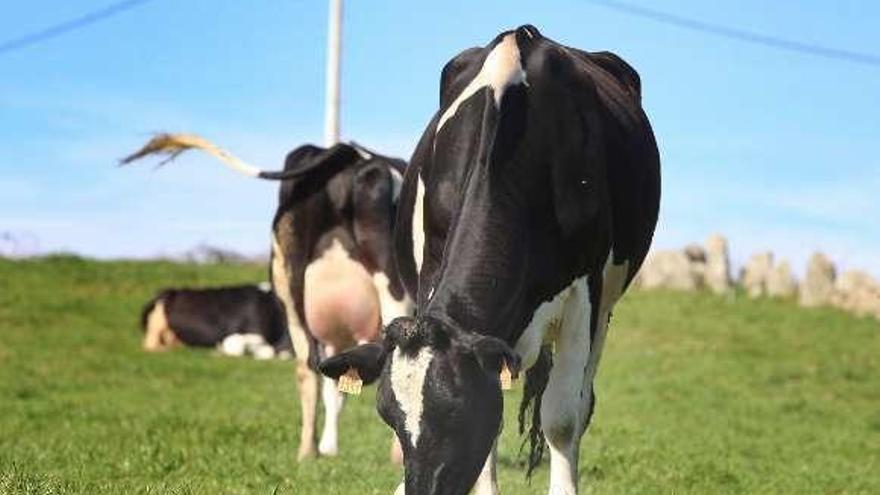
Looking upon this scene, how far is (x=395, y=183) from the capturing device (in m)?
12.4

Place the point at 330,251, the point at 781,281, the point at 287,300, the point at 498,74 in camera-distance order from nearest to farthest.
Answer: the point at 498,74, the point at 330,251, the point at 287,300, the point at 781,281

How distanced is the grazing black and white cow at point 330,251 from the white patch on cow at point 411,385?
603cm

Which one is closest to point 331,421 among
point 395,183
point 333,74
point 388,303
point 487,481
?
point 388,303

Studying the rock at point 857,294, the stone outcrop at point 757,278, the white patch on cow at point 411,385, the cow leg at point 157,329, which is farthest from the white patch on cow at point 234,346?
the white patch on cow at point 411,385

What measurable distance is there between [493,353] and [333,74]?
66.4 ft

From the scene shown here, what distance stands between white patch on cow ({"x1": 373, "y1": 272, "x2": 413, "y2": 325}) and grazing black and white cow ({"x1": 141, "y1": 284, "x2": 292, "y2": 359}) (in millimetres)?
14504

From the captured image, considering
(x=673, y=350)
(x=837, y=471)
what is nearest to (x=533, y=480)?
(x=837, y=471)

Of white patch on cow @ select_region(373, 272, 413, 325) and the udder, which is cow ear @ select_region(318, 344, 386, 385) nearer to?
white patch on cow @ select_region(373, 272, 413, 325)

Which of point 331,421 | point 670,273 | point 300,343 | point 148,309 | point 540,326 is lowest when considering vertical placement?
point 670,273

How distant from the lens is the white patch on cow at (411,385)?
5.94m

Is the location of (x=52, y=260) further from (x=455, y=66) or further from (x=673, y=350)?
(x=455, y=66)

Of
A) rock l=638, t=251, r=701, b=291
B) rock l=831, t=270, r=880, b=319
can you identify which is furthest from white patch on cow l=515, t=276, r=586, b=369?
rock l=638, t=251, r=701, b=291

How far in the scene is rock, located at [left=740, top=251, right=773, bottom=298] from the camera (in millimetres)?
38066

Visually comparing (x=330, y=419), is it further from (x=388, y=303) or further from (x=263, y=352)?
(x=263, y=352)
